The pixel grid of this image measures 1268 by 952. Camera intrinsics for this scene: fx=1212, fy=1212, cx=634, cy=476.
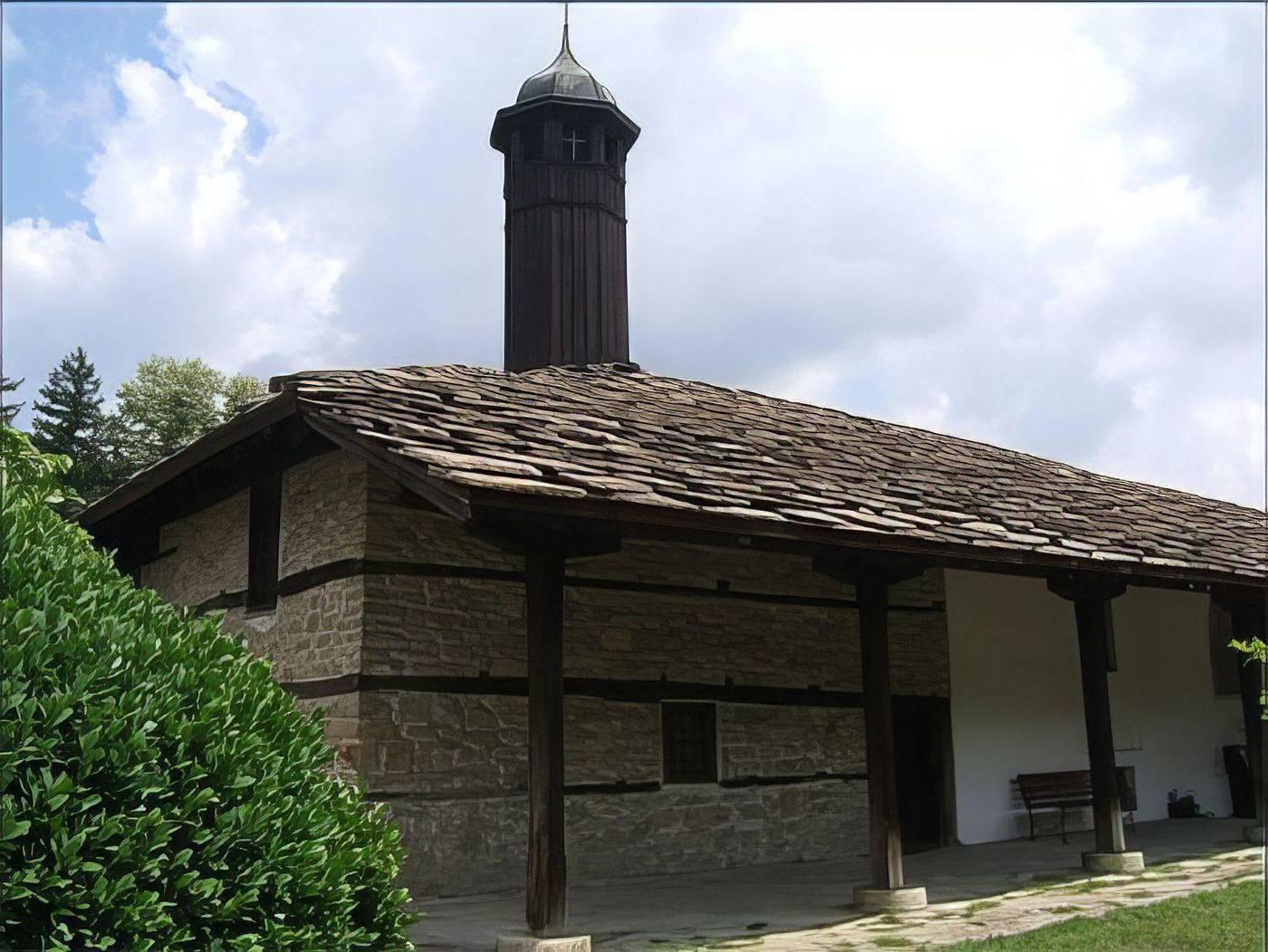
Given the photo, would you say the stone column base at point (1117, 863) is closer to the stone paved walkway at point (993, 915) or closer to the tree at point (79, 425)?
the stone paved walkway at point (993, 915)

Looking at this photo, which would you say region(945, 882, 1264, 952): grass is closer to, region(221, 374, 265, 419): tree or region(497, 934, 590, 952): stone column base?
region(497, 934, 590, 952): stone column base

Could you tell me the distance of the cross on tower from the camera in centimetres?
1405

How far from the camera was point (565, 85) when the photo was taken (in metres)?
14.1

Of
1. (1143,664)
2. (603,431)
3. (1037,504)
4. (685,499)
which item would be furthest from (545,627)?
(1143,664)

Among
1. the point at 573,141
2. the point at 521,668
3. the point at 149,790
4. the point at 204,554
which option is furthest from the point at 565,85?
the point at 149,790

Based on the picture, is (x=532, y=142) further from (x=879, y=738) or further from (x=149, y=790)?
(x=149, y=790)

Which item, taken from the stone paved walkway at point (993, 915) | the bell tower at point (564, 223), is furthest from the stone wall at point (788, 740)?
the bell tower at point (564, 223)

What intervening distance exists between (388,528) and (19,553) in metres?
3.98

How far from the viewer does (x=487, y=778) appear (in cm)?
865

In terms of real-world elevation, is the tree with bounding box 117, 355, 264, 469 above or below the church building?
above

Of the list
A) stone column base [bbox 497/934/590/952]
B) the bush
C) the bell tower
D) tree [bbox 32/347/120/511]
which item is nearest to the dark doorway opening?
the bell tower

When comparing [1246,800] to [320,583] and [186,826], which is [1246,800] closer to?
[320,583]

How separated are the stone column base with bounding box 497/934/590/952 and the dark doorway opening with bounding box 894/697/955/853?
6020mm

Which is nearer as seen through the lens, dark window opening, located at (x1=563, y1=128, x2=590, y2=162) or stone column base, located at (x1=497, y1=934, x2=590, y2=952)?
stone column base, located at (x1=497, y1=934, x2=590, y2=952)
